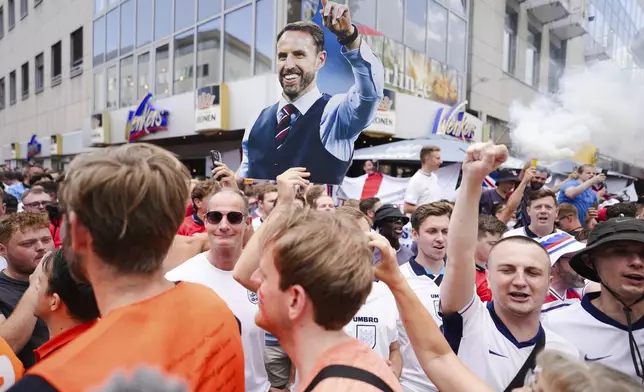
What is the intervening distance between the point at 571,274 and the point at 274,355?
2146mm

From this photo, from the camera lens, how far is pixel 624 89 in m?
8.38

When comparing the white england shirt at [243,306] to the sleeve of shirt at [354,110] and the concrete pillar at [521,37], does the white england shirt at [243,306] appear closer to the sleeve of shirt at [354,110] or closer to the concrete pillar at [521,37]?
the sleeve of shirt at [354,110]

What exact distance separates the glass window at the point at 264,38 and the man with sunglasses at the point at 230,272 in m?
8.44

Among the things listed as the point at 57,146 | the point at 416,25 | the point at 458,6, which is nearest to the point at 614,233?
the point at 416,25

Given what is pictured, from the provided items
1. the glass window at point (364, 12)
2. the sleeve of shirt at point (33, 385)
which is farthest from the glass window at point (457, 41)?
the sleeve of shirt at point (33, 385)

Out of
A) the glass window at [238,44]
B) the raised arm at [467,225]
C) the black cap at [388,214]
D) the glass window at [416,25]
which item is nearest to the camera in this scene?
the raised arm at [467,225]

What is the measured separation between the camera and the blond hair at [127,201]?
1.08 meters

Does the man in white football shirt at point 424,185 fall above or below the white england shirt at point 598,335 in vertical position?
above

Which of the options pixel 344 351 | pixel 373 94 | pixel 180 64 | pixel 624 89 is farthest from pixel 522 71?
pixel 344 351

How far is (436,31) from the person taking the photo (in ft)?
45.5

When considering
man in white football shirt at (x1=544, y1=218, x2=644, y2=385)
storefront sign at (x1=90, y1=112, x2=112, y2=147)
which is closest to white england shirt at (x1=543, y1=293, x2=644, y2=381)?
man in white football shirt at (x1=544, y1=218, x2=644, y2=385)

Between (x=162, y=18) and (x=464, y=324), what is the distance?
15.2 metres

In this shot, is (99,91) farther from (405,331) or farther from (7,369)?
(7,369)

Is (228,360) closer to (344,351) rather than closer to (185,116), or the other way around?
(344,351)
